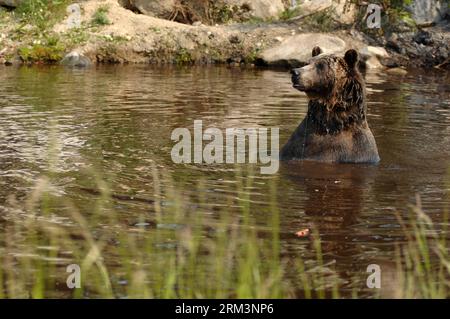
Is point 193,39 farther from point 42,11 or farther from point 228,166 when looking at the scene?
point 228,166

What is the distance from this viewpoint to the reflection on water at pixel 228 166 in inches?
289

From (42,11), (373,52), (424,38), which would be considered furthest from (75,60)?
(424,38)

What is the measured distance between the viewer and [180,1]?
25.5 m

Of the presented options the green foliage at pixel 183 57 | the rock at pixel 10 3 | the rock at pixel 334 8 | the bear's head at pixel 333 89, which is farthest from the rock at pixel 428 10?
the bear's head at pixel 333 89

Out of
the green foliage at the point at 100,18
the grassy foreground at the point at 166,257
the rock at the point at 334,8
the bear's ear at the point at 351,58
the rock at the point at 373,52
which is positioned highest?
the rock at the point at 334,8

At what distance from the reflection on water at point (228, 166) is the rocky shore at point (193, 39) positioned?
2791 mm

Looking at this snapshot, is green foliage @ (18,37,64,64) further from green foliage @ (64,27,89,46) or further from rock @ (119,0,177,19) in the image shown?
rock @ (119,0,177,19)

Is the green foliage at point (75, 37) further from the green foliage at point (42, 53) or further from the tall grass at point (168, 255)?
the tall grass at point (168, 255)

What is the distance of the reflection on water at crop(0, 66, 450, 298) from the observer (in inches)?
289

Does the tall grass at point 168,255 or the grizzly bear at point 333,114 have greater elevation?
the grizzly bear at point 333,114

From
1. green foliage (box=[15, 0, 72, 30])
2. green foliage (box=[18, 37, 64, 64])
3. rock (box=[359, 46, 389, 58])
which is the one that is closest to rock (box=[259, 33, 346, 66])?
rock (box=[359, 46, 389, 58])

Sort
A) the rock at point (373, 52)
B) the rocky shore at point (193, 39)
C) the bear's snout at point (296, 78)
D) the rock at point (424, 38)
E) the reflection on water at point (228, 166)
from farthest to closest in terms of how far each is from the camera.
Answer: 1. the rock at point (424, 38)
2. the rock at point (373, 52)
3. the rocky shore at point (193, 39)
4. the bear's snout at point (296, 78)
5. the reflection on water at point (228, 166)

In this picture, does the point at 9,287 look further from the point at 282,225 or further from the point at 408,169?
the point at 408,169

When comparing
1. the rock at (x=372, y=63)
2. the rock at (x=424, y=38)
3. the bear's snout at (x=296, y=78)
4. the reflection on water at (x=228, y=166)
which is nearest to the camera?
the reflection on water at (x=228, y=166)
